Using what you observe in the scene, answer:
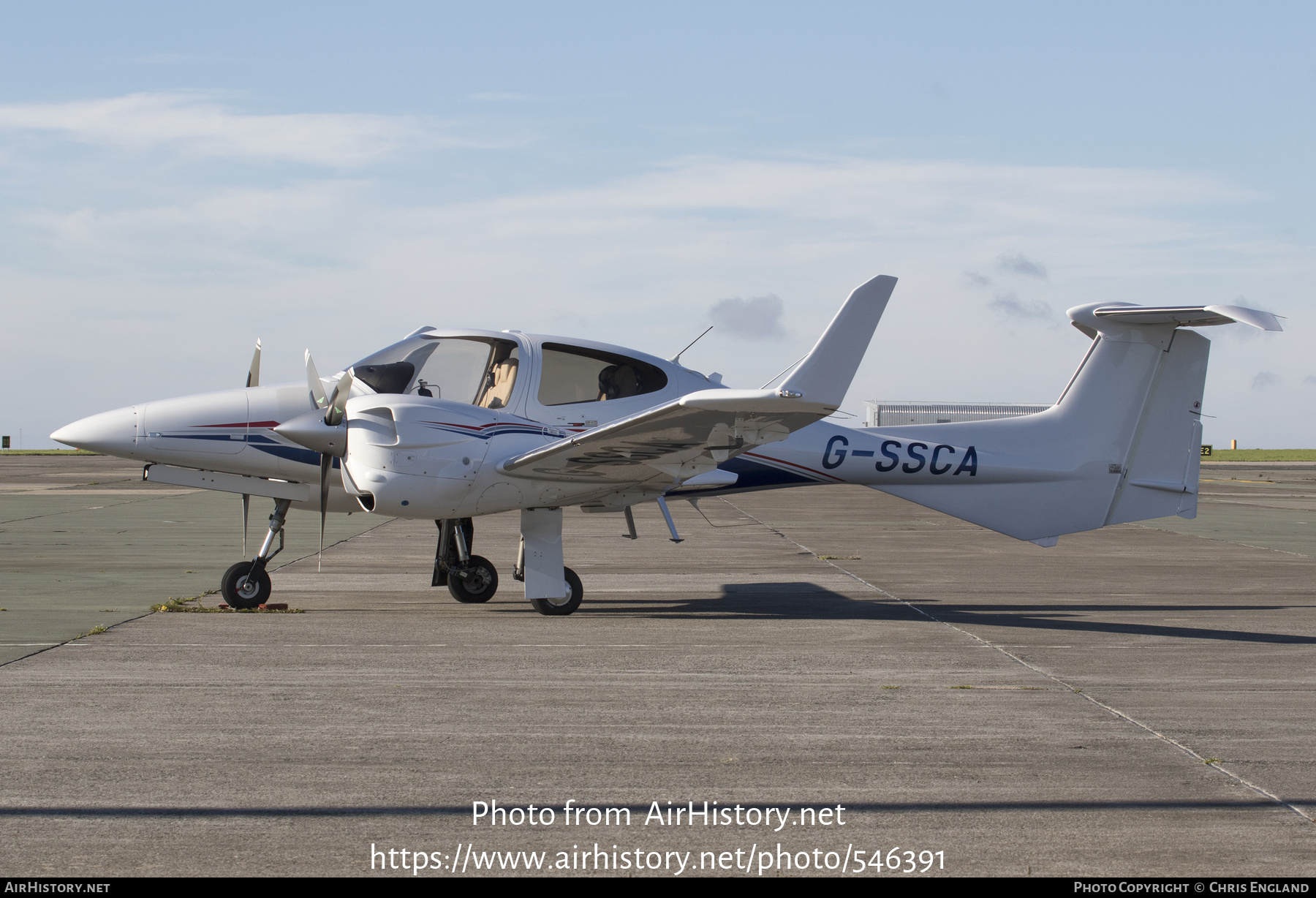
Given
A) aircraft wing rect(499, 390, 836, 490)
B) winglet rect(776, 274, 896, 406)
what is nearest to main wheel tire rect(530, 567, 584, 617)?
aircraft wing rect(499, 390, 836, 490)

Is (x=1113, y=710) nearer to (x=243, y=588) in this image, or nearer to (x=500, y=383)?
(x=500, y=383)

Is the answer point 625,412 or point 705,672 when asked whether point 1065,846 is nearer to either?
point 705,672

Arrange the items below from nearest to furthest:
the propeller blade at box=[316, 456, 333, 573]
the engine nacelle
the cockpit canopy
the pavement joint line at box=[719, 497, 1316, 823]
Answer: the pavement joint line at box=[719, 497, 1316, 823], the engine nacelle, the propeller blade at box=[316, 456, 333, 573], the cockpit canopy

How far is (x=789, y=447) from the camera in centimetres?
1208

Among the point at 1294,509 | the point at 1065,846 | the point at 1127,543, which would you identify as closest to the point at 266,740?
the point at 1065,846

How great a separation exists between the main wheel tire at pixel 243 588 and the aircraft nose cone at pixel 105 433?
1502 millimetres

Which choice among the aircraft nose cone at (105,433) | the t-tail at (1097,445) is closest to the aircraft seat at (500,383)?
the aircraft nose cone at (105,433)

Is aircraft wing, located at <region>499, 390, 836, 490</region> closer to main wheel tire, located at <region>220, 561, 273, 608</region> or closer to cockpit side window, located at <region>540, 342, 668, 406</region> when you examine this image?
cockpit side window, located at <region>540, 342, 668, 406</region>

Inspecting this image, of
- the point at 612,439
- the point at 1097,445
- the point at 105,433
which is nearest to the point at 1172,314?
the point at 1097,445

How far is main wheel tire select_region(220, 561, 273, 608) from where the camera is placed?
11.0 m

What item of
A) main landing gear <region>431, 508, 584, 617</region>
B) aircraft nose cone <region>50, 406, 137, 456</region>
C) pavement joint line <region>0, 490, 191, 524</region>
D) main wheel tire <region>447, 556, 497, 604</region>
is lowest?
pavement joint line <region>0, 490, 191, 524</region>

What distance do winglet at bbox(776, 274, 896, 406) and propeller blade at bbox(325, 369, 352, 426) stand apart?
4046mm

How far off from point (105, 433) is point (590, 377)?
452cm

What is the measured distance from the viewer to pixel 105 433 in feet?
34.5
